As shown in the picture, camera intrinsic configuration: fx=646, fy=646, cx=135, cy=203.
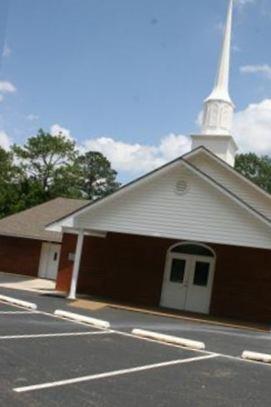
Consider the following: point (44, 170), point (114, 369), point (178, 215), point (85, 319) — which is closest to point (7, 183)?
point (44, 170)

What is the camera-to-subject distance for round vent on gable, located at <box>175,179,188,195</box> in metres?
21.8

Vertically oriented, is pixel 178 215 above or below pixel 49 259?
above

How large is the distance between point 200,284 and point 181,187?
176 inches

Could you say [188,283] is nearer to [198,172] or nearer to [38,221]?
[198,172]

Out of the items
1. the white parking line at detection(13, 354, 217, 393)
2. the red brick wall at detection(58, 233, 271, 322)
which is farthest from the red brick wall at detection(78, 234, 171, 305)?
the white parking line at detection(13, 354, 217, 393)

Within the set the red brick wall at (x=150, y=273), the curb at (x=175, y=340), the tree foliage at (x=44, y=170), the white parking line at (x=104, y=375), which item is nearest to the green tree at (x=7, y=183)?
the tree foliage at (x=44, y=170)

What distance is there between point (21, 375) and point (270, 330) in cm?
Answer: 1351

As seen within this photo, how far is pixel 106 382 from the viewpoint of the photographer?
28.7ft

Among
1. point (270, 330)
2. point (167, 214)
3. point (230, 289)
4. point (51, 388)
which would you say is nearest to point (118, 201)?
point (167, 214)

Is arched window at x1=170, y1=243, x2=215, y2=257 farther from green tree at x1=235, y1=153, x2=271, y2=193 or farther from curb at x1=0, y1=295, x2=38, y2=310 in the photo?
green tree at x1=235, y1=153, x2=271, y2=193

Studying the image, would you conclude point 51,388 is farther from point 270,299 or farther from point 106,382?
point 270,299

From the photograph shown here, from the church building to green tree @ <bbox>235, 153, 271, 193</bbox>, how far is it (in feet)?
158

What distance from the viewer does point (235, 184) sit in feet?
78.0

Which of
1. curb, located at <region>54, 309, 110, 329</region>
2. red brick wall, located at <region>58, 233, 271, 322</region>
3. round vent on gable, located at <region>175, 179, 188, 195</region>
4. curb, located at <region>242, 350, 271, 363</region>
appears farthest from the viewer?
red brick wall, located at <region>58, 233, 271, 322</region>
